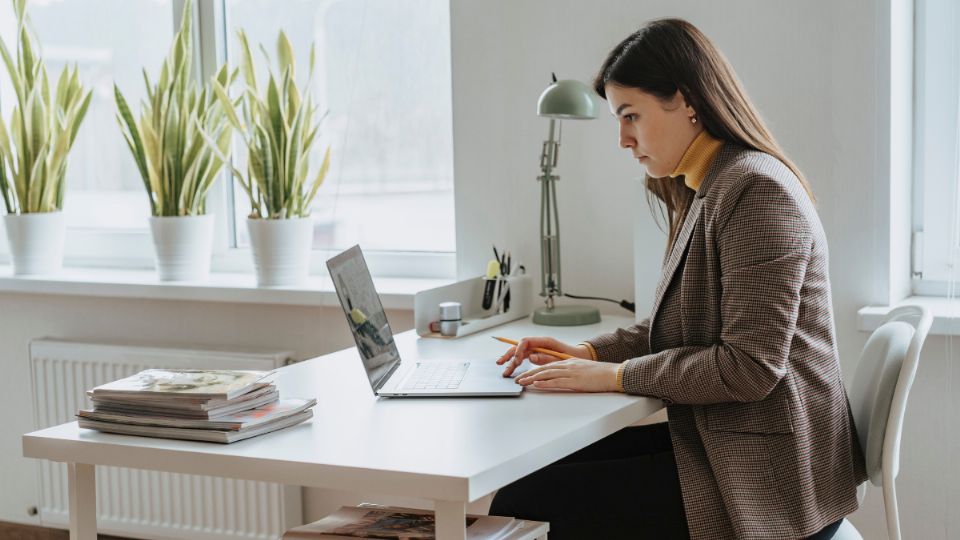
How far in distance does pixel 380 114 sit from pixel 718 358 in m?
1.73

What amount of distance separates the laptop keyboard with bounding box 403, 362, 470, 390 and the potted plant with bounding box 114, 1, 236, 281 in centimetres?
129

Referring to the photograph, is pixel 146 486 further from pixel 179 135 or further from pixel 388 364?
pixel 388 364

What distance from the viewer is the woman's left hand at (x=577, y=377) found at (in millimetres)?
1868

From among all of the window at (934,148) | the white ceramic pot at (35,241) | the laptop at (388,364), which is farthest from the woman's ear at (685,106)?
the white ceramic pot at (35,241)

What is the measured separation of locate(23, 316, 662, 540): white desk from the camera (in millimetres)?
1459

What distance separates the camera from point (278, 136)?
3.02 m

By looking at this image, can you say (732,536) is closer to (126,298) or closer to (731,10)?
(731,10)

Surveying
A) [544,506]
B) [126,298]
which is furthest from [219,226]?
[544,506]

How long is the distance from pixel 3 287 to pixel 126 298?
38cm

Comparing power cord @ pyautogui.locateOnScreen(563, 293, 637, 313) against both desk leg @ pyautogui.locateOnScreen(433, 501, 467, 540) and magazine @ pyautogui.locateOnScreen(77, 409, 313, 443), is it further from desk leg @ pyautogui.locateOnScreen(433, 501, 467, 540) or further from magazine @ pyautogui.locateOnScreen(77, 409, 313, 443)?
desk leg @ pyautogui.locateOnScreen(433, 501, 467, 540)

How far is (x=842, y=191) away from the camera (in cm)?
249

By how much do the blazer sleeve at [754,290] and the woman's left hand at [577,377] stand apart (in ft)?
0.46

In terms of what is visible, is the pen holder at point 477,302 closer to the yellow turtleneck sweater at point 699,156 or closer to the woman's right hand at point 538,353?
the woman's right hand at point 538,353

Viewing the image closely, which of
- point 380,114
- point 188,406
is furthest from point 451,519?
point 380,114
